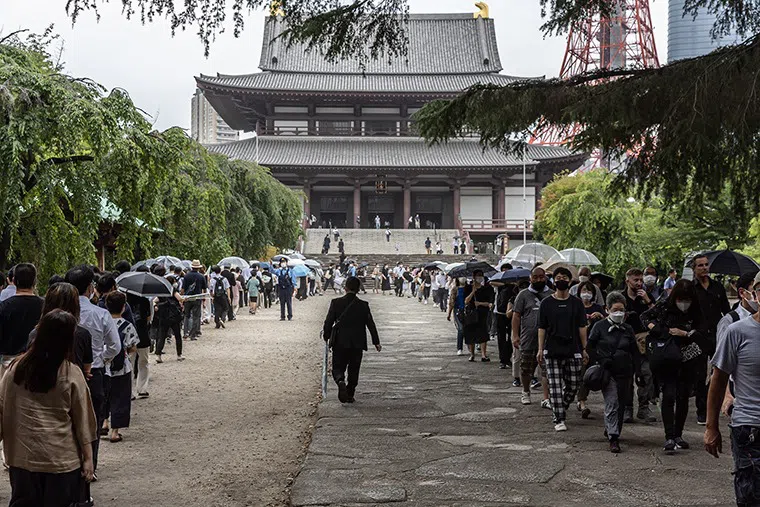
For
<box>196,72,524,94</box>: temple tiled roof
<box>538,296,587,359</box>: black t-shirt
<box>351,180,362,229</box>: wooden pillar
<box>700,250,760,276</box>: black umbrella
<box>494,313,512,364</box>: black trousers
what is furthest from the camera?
<box>351,180,362,229</box>: wooden pillar

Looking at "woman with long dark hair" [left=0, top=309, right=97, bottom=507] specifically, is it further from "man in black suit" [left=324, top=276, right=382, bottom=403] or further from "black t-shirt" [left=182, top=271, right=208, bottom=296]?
"black t-shirt" [left=182, top=271, right=208, bottom=296]

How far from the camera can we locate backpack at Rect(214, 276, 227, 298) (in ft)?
66.7

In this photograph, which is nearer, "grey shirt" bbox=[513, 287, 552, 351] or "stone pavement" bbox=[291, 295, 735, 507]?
"stone pavement" bbox=[291, 295, 735, 507]

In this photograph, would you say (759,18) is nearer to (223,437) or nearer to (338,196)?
(223,437)

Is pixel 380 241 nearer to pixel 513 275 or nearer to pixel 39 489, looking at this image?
pixel 513 275

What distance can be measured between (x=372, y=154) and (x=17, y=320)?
48.0m

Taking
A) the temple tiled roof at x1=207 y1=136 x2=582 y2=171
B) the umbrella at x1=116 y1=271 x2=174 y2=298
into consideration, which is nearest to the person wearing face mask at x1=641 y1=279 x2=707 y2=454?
the umbrella at x1=116 y1=271 x2=174 y2=298

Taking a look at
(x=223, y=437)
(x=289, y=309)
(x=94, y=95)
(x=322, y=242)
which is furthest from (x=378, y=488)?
(x=322, y=242)

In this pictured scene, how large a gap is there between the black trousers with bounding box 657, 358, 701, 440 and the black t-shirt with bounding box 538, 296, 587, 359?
952mm

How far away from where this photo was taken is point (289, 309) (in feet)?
80.9

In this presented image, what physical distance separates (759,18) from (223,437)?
693cm

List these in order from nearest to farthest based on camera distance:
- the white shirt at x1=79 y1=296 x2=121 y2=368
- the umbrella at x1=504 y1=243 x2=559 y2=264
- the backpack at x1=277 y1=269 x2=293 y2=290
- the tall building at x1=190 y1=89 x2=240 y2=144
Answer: the white shirt at x1=79 y1=296 x2=121 y2=368
the umbrella at x1=504 y1=243 x2=559 y2=264
the backpack at x1=277 y1=269 x2=293 y2=290
the tall building at x1=190 y1=89 x2=240 y2=144

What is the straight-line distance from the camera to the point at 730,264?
11758mm

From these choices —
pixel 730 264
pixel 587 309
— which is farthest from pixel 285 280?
pixel 587 309
